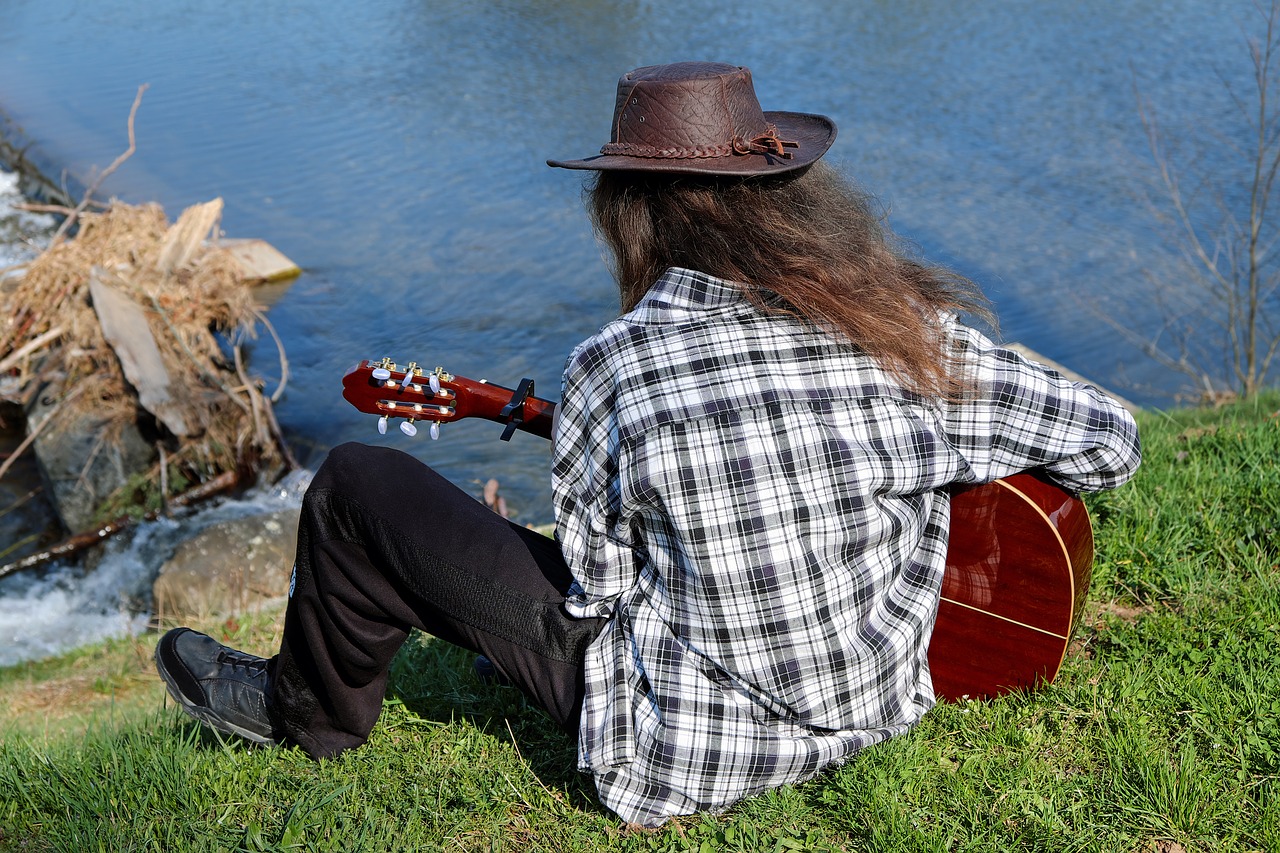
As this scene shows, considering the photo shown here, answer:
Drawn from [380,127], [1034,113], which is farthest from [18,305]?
[1034,113]

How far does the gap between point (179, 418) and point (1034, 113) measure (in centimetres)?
777

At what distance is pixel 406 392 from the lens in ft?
7.96

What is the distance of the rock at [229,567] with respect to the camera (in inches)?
225

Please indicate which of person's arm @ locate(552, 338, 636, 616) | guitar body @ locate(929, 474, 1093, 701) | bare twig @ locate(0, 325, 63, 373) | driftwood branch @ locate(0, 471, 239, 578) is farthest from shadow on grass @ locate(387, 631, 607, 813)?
bare twig @ locate(0, 325, 63, 373)

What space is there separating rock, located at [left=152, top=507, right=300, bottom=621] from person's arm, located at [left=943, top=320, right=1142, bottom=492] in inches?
166

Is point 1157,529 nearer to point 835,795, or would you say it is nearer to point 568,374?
point 835,795

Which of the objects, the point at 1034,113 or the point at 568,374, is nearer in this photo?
the point at 568,374

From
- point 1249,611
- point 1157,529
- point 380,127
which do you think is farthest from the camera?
point 380,127

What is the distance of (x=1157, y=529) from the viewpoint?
10.1 feet

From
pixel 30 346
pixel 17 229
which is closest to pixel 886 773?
pixel 30 346

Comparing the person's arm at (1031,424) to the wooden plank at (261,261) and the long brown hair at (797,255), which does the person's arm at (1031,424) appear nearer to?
the long brown hair at (797,255)

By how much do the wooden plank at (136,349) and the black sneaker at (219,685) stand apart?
4.56 metres

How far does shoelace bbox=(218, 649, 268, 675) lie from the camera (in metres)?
2.56

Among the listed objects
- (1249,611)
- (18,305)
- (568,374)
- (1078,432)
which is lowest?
(18,305)
